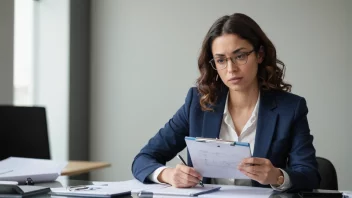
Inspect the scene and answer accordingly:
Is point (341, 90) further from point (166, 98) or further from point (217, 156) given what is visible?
point (217, 156)

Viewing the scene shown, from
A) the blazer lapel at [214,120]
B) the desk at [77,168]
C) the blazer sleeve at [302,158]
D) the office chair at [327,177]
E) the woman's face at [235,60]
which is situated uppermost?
the woman's face at [235,60]

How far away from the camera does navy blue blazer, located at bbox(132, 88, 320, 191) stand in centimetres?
204

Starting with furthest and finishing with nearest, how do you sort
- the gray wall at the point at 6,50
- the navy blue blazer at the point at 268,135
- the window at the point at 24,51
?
the window at the point at 24,51, the gray wall at the point at 6,50, the navy blue blazer at the point at 268,135

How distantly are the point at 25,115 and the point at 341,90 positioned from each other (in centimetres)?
244

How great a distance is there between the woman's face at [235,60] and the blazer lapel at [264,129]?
14 centimetres

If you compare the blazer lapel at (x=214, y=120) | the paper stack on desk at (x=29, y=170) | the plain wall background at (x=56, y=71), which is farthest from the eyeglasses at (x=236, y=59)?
the plain wall background at (x=56, y=71)

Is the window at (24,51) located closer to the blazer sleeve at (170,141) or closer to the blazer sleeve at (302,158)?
the blazer sleeve at (170,141)

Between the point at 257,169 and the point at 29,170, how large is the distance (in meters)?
0.96

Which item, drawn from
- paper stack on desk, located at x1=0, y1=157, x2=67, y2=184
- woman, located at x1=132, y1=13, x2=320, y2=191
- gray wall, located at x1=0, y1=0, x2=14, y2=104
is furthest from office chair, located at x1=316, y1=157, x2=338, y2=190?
gray wall, located at x1=0, y1=0, x2=14, y2=104

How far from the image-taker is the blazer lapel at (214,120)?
2.22 m

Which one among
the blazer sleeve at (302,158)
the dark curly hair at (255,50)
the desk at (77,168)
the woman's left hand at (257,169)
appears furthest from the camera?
the desk at (77,168)

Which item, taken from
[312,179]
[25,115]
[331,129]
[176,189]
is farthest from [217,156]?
[331,129]

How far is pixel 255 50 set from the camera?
7.20ft

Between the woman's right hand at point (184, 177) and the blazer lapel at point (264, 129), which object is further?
the blazer lapel at point (264, 129)
